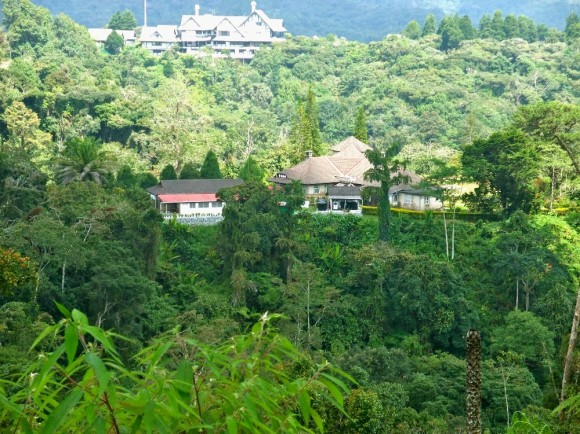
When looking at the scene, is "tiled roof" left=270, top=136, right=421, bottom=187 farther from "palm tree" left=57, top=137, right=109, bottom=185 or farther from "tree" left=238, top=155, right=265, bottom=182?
"palm tree" left=57, top=137, right=109, bottom=185

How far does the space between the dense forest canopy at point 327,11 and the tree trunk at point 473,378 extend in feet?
353

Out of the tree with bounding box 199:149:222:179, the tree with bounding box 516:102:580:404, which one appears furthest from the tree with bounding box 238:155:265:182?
the tree with bounding box 516:102:580:404

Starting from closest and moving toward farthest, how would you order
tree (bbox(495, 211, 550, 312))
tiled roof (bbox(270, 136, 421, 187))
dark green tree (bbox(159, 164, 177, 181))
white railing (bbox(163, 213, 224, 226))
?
tree (bbox(495, 211, 550, 312)) → white railing (bbox(163, 213, 224, 226)) → tiled roof (bbox(270, 136, 421, 187)) → dark green tree (bbox(159, 164, 177, 181))

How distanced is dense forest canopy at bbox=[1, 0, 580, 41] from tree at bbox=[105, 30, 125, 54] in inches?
1664

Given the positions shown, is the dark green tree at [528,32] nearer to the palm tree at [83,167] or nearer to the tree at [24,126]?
the tree at [24,126]

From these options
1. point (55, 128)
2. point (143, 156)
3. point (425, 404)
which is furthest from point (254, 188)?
point (55, 128)

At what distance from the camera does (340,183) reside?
31844mm

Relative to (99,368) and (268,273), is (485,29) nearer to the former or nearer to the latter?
(268,273)

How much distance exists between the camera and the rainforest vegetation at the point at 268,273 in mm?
3246

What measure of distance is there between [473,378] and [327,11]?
386 ft

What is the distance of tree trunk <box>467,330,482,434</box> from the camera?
12.1 ft

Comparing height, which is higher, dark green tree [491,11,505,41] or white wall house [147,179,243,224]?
dark green tree [491,11,505,41]

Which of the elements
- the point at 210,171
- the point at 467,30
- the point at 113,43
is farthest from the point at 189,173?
the point at 467,30

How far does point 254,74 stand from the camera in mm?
62500
